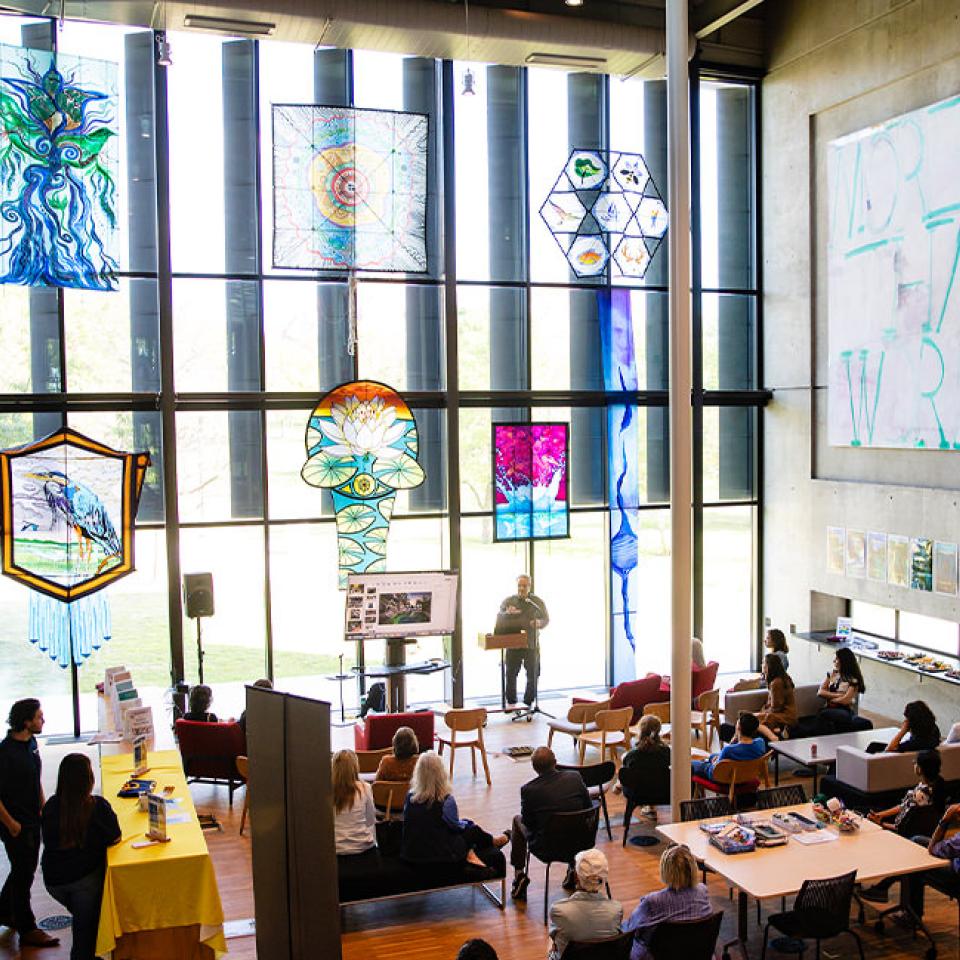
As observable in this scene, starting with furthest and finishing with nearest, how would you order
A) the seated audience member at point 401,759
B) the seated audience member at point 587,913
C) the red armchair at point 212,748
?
the red armchair at point 212,748 → the seated audience member at point 401,759 → the seated audience member at point 587,913

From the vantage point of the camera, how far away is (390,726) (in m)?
9.72

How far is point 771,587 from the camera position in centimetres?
1450

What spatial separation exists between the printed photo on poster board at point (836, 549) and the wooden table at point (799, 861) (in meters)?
6.04

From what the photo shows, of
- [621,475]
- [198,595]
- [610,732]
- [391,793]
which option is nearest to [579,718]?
[610,732]

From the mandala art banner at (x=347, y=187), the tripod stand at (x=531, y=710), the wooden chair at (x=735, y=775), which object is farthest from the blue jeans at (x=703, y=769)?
the mandala art banner at (x=347, y=187)

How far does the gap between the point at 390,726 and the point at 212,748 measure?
1546mm

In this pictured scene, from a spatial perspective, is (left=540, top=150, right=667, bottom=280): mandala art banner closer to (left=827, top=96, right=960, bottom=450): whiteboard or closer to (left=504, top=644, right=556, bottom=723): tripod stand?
(left=827, top=96, right=960, bottom=450): whiteboard

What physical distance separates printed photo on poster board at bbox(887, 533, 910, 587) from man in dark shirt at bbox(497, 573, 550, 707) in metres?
3.78

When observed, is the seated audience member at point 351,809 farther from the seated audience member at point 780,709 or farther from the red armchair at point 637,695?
the seated audience member at point 780,709

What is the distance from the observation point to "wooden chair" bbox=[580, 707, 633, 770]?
10125 mm

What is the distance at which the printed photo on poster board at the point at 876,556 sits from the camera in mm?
12219

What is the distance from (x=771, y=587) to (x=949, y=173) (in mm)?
5719

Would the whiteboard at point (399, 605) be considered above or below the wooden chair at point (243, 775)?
above

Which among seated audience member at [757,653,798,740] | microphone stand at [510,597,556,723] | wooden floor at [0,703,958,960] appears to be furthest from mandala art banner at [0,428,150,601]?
seated audience member at [757,653,798,740]
